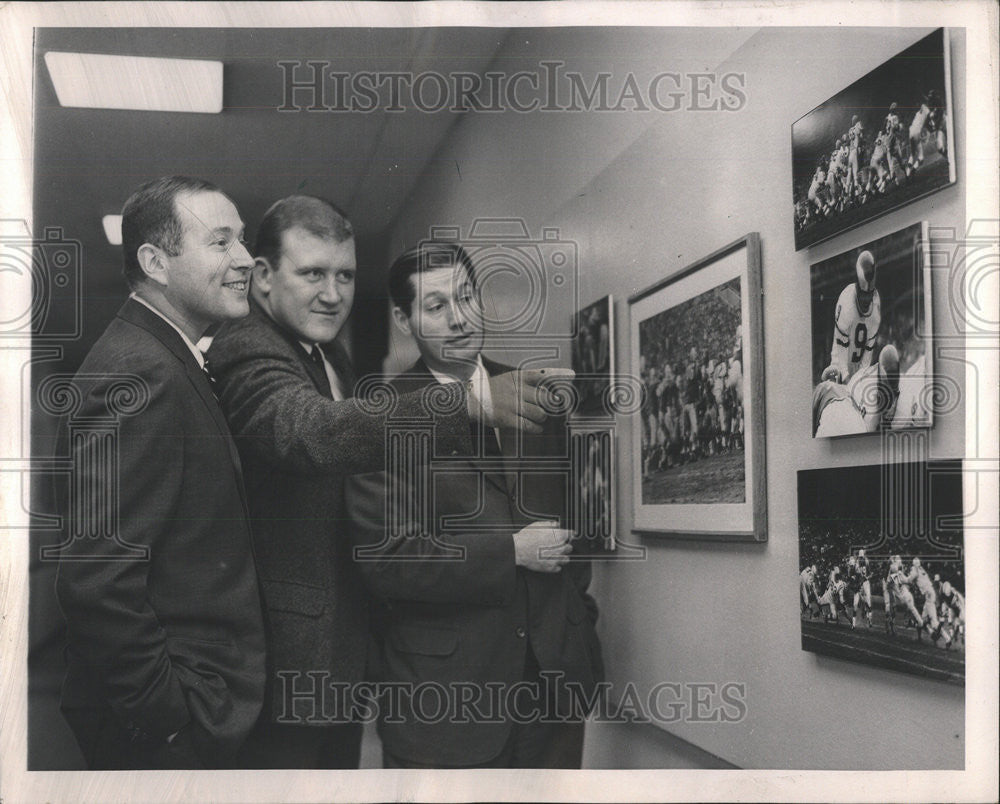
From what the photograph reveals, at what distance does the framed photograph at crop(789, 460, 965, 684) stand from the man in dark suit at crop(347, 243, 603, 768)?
0.49 m

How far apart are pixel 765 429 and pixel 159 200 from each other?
1.42 m

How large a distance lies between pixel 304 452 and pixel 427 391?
300mm

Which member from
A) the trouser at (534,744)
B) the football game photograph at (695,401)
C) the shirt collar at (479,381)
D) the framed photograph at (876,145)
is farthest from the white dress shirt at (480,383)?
the framed photograph at (876,145)

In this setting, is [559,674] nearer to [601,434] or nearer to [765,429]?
[601,434]

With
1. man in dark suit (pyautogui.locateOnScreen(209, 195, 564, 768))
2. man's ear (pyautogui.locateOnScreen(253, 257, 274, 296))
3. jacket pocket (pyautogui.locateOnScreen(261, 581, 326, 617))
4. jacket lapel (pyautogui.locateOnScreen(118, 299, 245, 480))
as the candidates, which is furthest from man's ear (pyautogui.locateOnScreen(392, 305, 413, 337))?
jacket pocket (pyautogui.locateOnScreen(261, 581, 326, 617))

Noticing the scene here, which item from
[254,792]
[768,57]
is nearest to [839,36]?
[768,57]

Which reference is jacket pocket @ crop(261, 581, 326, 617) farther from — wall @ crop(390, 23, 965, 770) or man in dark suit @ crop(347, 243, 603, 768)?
wall @ crop(390, 23, 965, 770)

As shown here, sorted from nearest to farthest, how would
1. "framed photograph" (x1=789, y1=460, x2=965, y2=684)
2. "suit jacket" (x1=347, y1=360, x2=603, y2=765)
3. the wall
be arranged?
"framed photograph" (x1=789, y1=460, x2=965, y2=684), the wall, "suit jacket" (x1=347, y1=360, x2=603, y2=765)

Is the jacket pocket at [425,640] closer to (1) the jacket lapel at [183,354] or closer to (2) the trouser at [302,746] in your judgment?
(2) the trouser at [302,746]

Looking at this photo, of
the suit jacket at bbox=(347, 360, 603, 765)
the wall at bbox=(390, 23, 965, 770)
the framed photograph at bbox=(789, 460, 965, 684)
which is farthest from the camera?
the suit jacket at bbox=(347, 360, 603, 765)

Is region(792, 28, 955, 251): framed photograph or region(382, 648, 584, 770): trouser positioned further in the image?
region(382, 648, 584, 770): trouser

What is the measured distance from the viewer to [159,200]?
2297mm

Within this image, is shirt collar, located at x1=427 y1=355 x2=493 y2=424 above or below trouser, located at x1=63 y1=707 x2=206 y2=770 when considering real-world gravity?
above

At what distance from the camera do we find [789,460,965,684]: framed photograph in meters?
2.00
